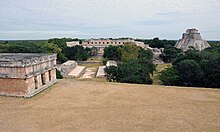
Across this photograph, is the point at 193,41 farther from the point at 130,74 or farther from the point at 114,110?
the point at 114,110

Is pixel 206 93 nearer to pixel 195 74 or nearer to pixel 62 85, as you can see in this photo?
pixel 195 74

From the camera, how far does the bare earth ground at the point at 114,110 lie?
7852mm

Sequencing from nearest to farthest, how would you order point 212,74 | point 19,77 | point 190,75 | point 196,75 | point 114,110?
1. point 114,110
2. point 19,77
3. point 212,74
4. point 196,75
5. point 190,75

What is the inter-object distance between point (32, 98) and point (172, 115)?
734 cm

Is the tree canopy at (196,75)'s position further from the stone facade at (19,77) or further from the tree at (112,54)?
the tree at (112,54)

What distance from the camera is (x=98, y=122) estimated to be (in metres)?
8.22

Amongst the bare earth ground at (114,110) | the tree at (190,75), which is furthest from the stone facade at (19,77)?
the tree at (190,75)

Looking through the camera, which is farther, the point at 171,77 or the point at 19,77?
the point at 171,77

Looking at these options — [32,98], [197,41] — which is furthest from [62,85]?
[197,41]

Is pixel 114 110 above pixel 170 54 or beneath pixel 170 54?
beneath

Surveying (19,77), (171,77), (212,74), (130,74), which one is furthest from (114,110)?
(212,74)

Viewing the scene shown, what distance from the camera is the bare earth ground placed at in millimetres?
7852

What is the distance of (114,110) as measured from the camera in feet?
31.5

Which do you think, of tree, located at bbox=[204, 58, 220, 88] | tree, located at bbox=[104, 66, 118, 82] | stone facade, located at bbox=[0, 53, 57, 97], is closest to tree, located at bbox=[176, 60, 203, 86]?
tree, located at bbox=[204, 58, 220, 88]
